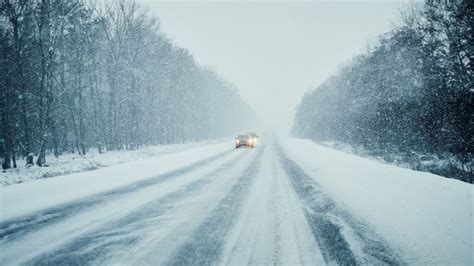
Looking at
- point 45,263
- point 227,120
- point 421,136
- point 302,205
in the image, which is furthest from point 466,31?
point 227,120

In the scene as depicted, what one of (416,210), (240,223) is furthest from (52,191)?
(416,210)

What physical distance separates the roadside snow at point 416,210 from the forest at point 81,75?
60.0 feet

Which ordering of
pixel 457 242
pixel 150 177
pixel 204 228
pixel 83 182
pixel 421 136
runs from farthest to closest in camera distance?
pixel 421 136 < pixel 150 177 < pixel 83 182 < pixel 204 228 < pixel 457 242

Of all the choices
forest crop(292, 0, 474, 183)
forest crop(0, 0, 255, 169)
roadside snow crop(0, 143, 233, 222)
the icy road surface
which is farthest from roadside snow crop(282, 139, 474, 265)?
forest crop(0, 0, 255, 169)

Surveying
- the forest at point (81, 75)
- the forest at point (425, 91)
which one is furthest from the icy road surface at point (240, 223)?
the forest at point (81, 75)

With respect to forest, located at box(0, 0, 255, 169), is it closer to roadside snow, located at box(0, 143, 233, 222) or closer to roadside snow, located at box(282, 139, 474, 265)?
roadside snow, located at box(0, 143, 233, 222)

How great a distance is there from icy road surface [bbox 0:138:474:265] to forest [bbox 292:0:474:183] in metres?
8.45

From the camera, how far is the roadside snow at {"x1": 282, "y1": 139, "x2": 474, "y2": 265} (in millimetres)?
4211

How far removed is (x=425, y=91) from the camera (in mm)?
21875

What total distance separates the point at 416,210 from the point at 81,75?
105ft

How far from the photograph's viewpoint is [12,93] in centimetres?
1941

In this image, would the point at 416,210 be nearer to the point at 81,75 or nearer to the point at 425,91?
the point at 425,91

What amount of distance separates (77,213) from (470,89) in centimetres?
2240

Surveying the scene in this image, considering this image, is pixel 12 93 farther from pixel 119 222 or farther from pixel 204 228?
pixel 204 228
